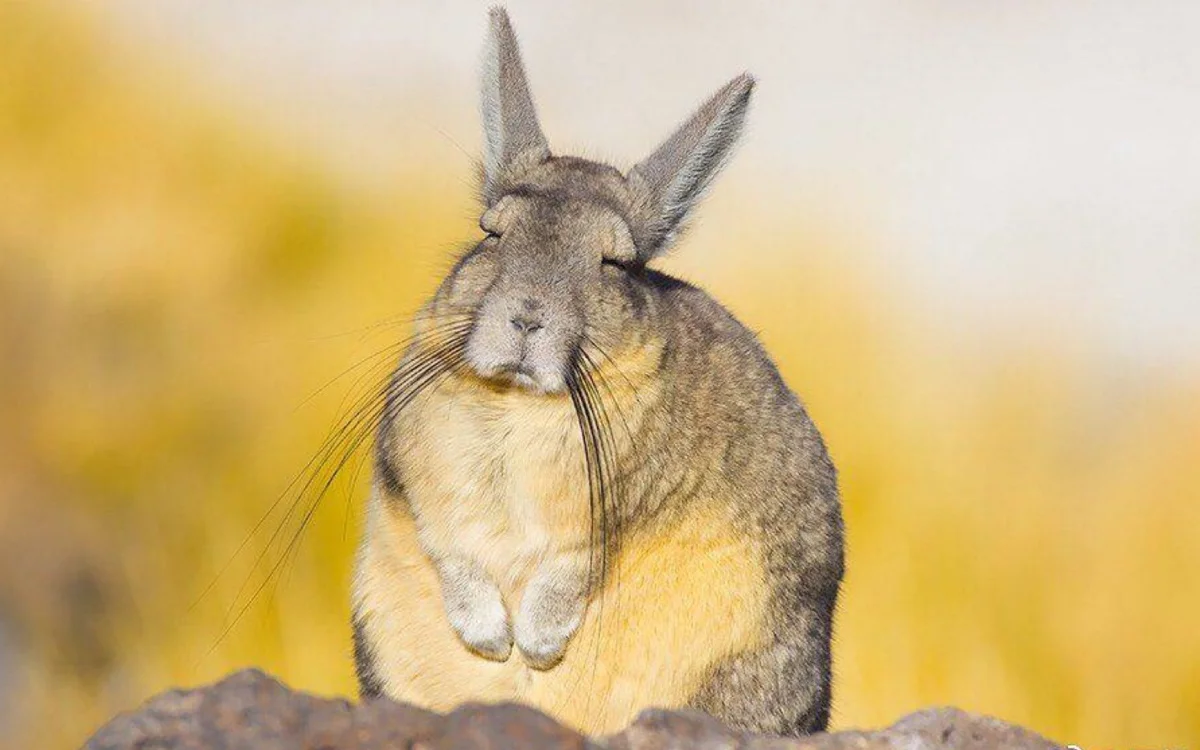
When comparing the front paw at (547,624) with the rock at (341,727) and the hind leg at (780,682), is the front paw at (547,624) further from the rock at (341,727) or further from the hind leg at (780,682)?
the rock at (341,727)

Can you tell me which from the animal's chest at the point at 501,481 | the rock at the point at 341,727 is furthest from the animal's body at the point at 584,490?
the rock at the point at 341,727

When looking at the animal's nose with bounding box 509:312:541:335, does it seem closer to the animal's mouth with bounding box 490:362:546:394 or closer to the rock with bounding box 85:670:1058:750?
the animal's mouth with bounding box 490:362:546:394

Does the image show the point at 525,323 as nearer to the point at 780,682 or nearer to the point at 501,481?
the point at 501,481

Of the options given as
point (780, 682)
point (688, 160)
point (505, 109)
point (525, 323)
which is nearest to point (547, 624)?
point (780, 682)

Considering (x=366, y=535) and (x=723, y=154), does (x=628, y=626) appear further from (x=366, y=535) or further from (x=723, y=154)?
(x=723, y=154)

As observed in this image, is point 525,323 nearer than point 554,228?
Yes

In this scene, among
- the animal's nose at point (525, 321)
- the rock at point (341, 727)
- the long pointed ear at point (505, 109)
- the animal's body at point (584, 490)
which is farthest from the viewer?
the long pointed ear at point (505, 109)

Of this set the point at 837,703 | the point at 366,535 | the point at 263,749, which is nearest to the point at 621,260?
the point at 366,535
